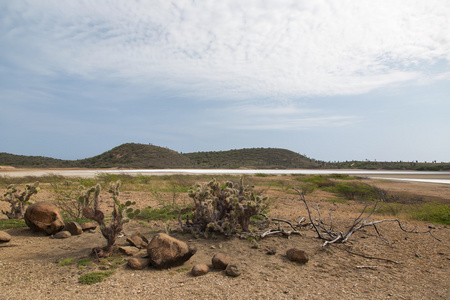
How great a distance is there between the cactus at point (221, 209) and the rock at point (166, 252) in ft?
3.10

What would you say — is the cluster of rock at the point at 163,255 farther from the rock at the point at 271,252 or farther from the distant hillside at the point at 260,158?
the distant hillside at the point at 260,158

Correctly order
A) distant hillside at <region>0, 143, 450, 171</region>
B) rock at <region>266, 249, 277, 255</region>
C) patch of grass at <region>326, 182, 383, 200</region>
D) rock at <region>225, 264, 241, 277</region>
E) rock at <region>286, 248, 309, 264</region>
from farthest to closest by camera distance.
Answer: distant hillside at <region>0, 143, 450, 171</region> → patch of grass at <region>326, 182, 383, 200</region> → rock at <region>266, 249, 277, 255</region> → rock at <region>286, 248, 309, 264</region> → rock at <region>225, 264, 241, 277</region>

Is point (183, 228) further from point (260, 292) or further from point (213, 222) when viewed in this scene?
point (260, 292)

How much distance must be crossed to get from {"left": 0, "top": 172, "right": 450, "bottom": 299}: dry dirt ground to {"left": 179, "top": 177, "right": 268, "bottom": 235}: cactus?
275mm

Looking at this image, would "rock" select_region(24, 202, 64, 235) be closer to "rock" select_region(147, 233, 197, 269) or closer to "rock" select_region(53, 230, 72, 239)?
"rock" select_region(53, 230, 72, 239)

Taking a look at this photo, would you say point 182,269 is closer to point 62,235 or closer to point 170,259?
point 170,259

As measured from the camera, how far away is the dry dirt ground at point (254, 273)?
329cm

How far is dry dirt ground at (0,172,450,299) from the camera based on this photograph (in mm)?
3285

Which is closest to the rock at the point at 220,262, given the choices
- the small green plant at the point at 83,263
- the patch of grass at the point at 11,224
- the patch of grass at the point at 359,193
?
the small green plant at the point at 83,263

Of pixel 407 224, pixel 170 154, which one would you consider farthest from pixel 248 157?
pixel 407 224

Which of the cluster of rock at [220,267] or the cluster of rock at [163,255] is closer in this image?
the cluster of rock at [220,267]

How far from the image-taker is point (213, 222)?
203 inches

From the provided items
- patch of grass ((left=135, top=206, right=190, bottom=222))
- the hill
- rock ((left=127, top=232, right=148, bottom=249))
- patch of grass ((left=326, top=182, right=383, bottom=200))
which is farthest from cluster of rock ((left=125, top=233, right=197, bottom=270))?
the hill

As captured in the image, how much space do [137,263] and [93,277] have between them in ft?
1.81
